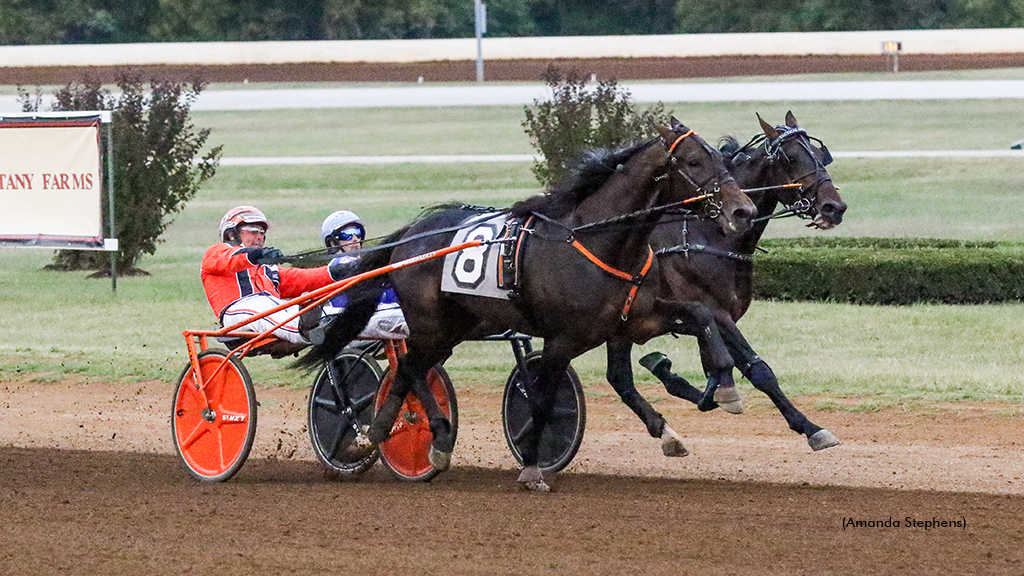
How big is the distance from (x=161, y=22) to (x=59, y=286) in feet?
104

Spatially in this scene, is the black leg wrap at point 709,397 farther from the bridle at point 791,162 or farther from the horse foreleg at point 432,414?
the horse foreleg at point 432,414

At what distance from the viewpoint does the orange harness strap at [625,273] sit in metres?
6.36

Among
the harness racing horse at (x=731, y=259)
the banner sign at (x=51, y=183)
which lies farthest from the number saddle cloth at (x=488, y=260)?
the banner sign at (x=51, y=183)

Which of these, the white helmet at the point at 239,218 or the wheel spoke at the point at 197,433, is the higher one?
the white helmet at the point at 239,218

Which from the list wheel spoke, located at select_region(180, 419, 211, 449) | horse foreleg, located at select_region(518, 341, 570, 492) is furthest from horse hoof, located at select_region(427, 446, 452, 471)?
wheel spoke, located at select_region(180, 419, 211, 449)

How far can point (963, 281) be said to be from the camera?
13570 millimetres

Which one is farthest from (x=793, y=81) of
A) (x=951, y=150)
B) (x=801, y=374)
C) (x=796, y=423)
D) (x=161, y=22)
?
(x=796, y=423)

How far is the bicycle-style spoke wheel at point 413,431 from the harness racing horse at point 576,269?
0.19 meters

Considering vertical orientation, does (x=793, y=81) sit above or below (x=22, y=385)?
above

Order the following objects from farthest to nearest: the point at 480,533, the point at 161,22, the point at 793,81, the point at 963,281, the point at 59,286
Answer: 1. the point at 161,22
2. the point at 793,81
3. the point at 59,286
4. the point at 963,281
5. the point at 480,533

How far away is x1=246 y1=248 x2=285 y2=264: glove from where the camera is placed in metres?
6.87

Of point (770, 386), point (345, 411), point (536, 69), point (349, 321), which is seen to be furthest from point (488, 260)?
point (536, 69)

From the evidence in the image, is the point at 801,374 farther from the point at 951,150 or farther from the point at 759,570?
the point at 951,150

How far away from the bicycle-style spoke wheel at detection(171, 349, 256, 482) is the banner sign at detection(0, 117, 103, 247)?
24.1 feet
